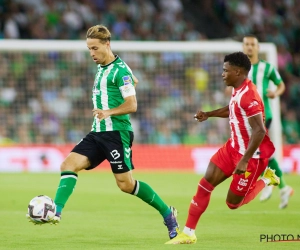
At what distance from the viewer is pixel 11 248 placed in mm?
7641

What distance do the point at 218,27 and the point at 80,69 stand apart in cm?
833

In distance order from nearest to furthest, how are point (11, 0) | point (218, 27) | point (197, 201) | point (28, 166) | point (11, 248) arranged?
point (11, 248), point (197, 201), point (28, 166), point (11, 0), point (218, 27)

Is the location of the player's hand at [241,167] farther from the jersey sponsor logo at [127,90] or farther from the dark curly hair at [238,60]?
the jersey sponsor logo at [127,90]

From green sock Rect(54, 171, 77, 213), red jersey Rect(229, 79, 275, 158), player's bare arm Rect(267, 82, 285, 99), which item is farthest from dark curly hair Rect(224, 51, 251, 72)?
player's bare arm Rect(267, 82, 285, 99)

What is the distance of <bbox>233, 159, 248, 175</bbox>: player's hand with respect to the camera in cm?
788

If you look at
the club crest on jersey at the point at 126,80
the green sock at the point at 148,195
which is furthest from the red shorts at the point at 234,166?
the club crest on jersey at the point at 126,80

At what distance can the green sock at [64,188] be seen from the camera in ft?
27.2

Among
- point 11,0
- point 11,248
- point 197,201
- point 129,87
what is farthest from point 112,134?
point 11,0

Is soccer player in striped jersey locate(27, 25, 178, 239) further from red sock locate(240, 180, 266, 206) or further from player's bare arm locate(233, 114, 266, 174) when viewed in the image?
player's bare arm locate(233, 114, 266, 174)

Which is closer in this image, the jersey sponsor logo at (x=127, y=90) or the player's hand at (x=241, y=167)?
the player's hand at (x=241, y=167)

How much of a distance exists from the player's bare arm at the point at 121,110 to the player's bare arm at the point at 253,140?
3.97ft

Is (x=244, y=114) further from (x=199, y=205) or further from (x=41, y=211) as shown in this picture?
(x=41, y=211)

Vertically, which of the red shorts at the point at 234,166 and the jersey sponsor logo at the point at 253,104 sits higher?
the jersey sponsor logo at the point at 253,104

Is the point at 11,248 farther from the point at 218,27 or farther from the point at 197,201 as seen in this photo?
the point at 218,27
